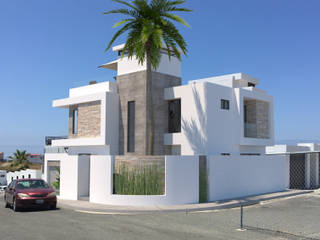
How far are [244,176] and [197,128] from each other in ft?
13.9

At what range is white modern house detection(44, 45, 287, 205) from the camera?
18.8 metres

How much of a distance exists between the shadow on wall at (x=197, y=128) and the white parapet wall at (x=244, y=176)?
2824 mm

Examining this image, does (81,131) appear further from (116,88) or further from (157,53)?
(157,53)

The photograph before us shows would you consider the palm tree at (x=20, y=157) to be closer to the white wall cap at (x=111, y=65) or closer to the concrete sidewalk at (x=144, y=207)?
the white wall cap at (x=111, y=65)

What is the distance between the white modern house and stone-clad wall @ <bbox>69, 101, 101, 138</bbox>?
70 mm

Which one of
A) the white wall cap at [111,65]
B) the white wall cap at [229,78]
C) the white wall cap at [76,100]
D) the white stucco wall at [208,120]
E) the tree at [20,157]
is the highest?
the white wall cap at [111,65]

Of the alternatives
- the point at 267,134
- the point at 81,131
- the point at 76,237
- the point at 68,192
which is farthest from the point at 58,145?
the point at 76,237

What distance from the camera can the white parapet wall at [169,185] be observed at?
16.5 meters

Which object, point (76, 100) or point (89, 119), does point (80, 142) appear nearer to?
point (89, 119)

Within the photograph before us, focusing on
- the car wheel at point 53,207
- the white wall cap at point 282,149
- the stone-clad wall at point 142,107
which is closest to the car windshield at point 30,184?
the car wheel at point 53,207

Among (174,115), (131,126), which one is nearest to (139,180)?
(131,126)

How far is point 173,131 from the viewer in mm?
24266

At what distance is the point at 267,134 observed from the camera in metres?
26.5

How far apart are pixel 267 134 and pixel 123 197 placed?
14.3 meters
